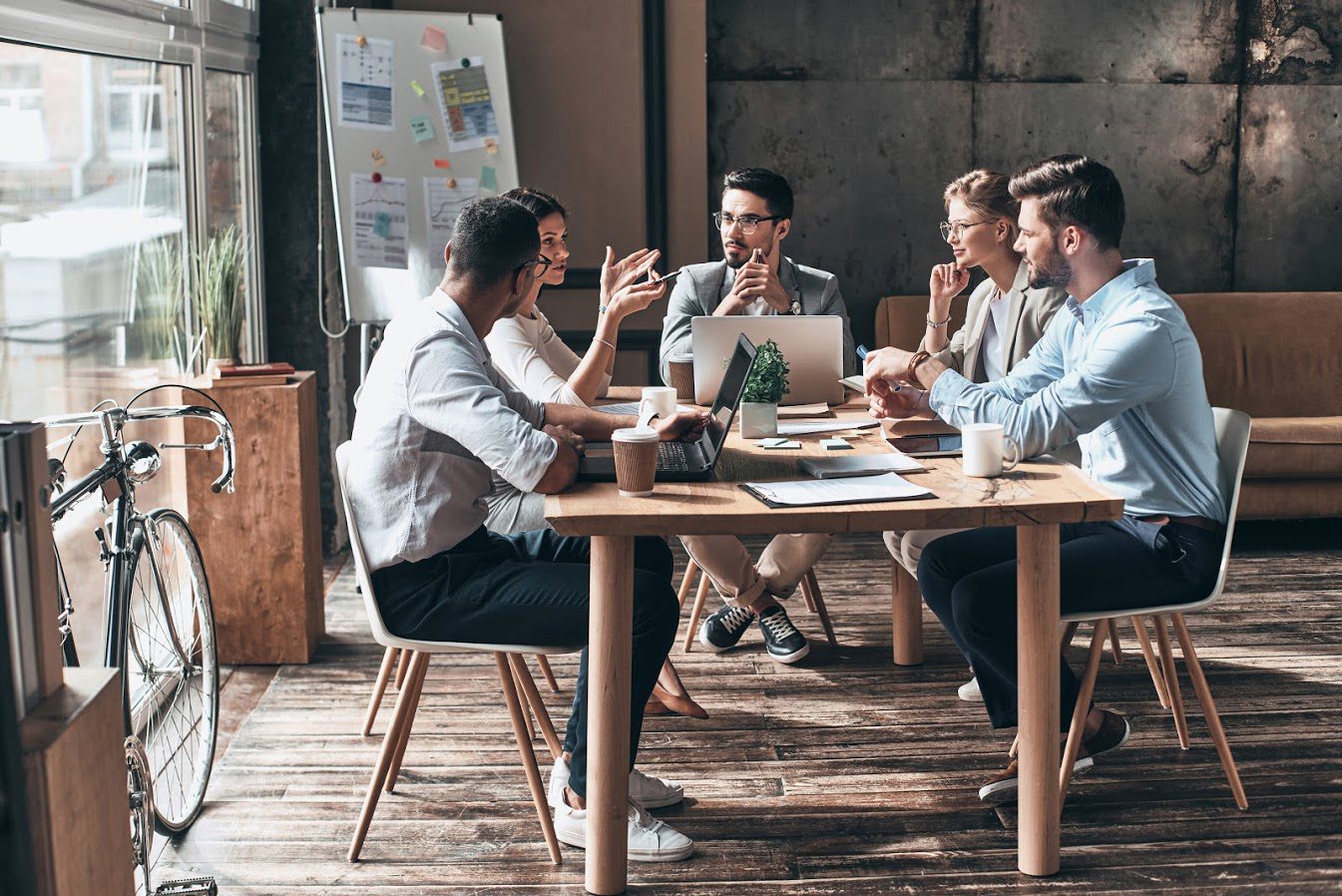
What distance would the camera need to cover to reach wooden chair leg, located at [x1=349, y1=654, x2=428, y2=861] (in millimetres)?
2770

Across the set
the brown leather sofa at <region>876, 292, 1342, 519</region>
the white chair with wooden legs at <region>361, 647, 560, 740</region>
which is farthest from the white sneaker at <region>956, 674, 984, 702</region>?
the brown leather sofa at <region>876, 292, 1342, 519</region>

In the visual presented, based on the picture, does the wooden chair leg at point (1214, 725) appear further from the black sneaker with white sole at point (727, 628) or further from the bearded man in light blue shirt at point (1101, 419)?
the black sneaker with white sole at point (727, 628)

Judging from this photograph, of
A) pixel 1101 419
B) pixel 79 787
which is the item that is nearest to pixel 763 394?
pixel 1101 419

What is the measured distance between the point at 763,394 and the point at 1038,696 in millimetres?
976

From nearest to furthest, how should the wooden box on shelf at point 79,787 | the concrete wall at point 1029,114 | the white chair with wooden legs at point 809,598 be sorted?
the wooden box on shelf at point 79,787 < the white chair with wooden legs at point 809,598 < the concrete wall at point 1029,114

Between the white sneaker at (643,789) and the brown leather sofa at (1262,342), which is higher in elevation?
the brown leather sofa at (1262,342)

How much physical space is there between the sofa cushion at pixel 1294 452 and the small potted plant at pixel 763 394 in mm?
2496

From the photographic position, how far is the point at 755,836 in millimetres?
2855

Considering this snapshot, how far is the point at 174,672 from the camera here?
9.33ft

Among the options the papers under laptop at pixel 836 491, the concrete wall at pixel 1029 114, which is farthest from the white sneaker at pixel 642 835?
the concrete wall at pixel 1029 114

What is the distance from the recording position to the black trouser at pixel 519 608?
2613 millimetres

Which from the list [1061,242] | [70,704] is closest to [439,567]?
[70,704]

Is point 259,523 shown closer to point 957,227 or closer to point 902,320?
point 957,227

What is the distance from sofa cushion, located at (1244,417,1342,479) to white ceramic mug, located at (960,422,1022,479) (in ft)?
9.04
